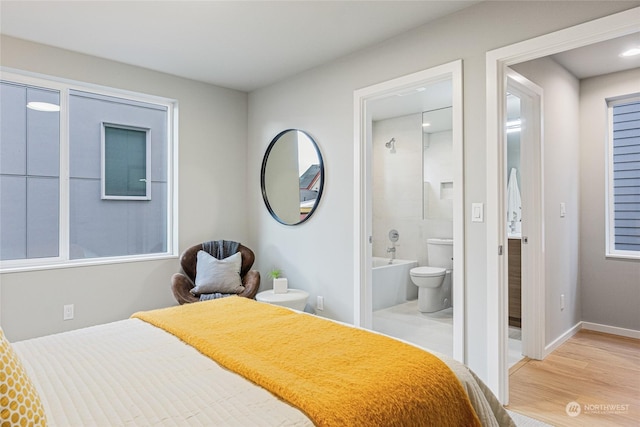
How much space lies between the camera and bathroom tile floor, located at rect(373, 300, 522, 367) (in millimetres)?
3414

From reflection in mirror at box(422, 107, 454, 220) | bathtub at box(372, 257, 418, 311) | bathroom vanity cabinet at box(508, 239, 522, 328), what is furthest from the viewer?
reflection in mirror at box(422, 107, 454, 220)

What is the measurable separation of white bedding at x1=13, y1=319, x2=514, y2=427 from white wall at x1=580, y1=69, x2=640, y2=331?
304 centimetres

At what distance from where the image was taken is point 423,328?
397cm

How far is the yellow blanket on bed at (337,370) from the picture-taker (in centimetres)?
108

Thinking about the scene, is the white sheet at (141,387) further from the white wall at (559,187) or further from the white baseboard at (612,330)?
the white baseboard at (612,330)

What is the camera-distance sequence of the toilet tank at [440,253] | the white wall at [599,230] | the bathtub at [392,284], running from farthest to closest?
the toilet tank at [440,253], the bathtub at [392,284], the white wall at [599,230]

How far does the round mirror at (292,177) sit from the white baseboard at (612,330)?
9.82 feet

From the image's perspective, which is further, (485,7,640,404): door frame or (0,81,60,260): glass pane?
(0,81,60,260): glass pane

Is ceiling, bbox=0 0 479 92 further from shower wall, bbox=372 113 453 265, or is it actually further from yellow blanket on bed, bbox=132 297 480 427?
shower wall, bbox=372 113 453 265

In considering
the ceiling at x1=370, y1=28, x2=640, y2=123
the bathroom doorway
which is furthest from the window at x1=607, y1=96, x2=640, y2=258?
the bathroom doorway

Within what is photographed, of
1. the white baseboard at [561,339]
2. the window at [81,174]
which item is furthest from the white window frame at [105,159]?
the white baseboard at [561,339]

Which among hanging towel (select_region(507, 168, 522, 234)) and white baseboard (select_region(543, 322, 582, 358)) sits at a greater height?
hanging towel (select_region(507, 168, 522, 234))

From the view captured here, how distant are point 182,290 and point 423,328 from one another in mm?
2389

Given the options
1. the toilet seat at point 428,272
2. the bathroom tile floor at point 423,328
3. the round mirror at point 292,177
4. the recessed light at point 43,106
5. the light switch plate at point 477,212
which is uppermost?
the recessed light at point 43,106
